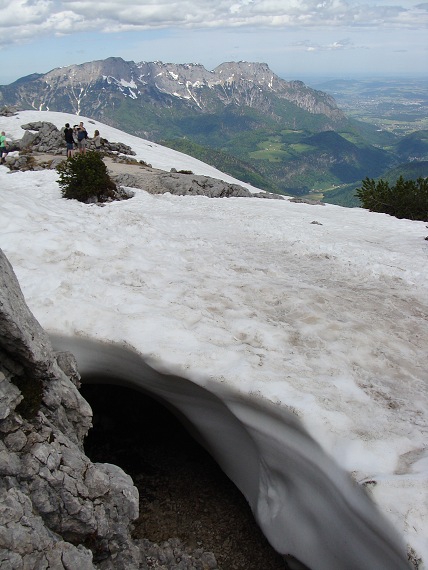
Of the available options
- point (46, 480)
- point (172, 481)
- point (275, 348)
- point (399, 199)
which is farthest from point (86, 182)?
point (399, 199)

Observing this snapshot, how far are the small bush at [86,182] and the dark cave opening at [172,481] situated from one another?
41.7 ft

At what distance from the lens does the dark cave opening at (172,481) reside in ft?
30.9

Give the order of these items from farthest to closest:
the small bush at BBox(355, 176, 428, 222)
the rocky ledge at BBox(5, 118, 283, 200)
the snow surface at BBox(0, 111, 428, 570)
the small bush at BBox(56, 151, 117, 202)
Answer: the rocky ledge at BBox(5, 118, 283, 200) < the small bush at BBox(355, 176, 428, 222) < the small bush at BBox(56, 151, 117, 202) < the snow surface at BBox(0, 111, 428, 570)

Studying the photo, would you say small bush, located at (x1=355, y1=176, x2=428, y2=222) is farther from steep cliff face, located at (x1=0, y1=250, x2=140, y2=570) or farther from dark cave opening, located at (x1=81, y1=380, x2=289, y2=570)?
steep cliff face, located at (x1=0, y1=250, x2=140, y2=570)

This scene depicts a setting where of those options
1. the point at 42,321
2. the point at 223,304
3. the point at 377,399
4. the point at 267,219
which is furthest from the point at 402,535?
the point at 267,219

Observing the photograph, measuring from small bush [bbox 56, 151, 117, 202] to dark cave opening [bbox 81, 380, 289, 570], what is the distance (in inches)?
500

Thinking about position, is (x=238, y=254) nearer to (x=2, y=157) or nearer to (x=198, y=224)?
(x=198, y=224)

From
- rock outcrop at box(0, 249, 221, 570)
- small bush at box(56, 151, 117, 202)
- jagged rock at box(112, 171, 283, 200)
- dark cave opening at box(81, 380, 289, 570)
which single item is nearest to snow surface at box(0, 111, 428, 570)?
dark cave opening at box(81, 380, 289, 570)

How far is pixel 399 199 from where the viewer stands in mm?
29672

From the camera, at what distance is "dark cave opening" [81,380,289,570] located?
30.9ft

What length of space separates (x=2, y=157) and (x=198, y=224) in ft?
68.3

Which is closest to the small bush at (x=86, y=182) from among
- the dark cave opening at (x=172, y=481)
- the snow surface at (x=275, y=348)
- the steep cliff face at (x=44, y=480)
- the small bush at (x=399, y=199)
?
the snow surface at (x=275, y=348)

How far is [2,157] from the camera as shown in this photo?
3403 cm

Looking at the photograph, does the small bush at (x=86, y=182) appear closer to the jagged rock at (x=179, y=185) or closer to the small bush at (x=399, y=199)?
the jagged rock at (x=179, y=185)
